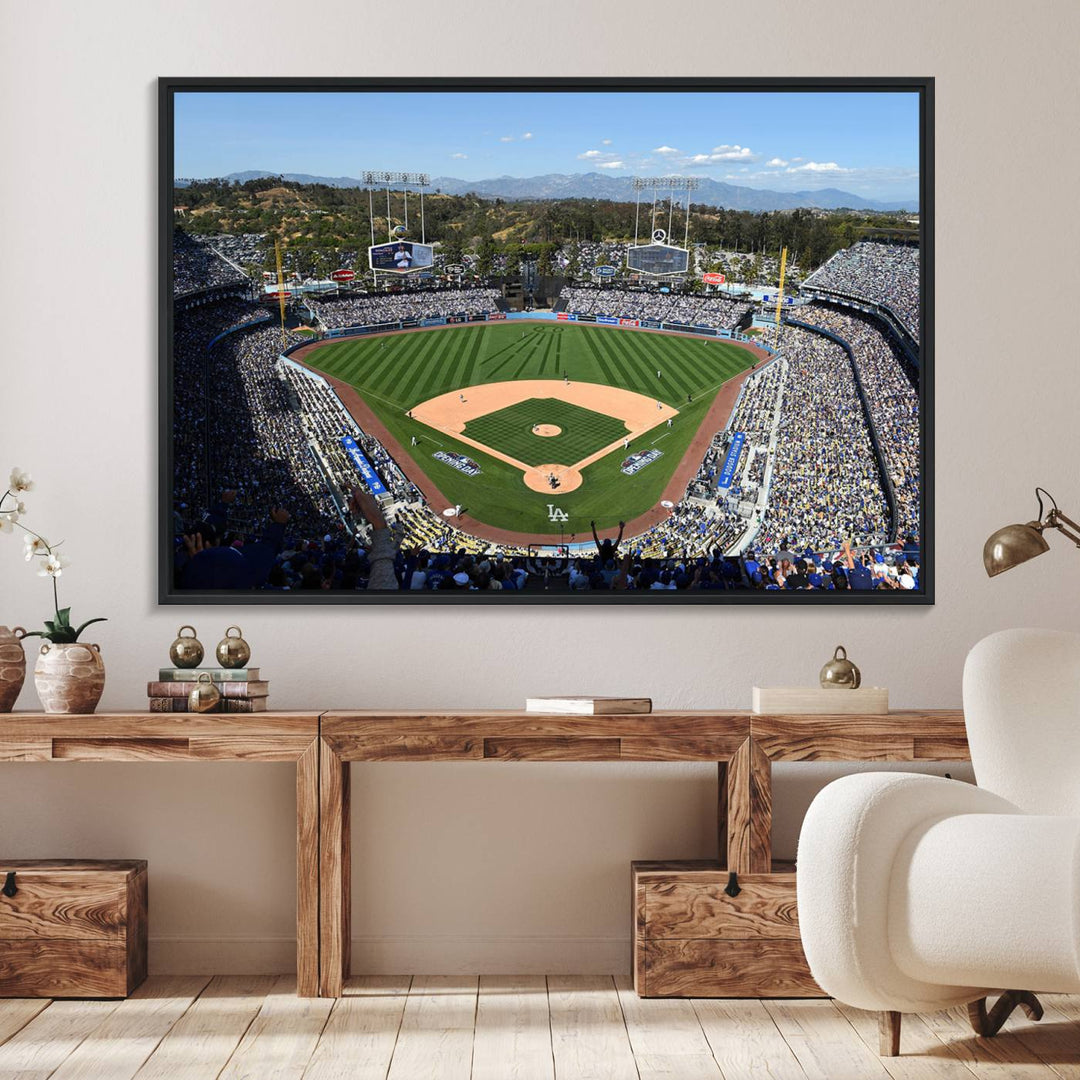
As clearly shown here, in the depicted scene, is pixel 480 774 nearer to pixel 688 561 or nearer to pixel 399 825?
pixel 399 825

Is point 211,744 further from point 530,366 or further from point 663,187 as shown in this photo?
point 663,187

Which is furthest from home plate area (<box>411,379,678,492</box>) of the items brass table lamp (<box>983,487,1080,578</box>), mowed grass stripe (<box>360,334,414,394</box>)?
brass table lamp (<box>983,487,1080,578</box>)

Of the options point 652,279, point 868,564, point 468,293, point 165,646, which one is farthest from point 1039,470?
point 165,646

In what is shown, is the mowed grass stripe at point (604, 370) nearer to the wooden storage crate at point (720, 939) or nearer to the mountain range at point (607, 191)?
the mountain range at point (607, 191)

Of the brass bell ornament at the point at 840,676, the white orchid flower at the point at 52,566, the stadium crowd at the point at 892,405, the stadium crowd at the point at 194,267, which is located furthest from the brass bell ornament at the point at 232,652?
the stadium crowd at the point at 892,405

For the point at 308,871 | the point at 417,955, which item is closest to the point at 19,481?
the point at 308,871

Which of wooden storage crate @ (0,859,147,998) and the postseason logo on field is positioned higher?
the postseason logo on field

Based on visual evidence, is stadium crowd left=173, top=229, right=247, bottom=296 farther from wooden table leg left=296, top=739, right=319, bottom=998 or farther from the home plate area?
wooden table leg left=296, top=739, right=319, bottom=998
